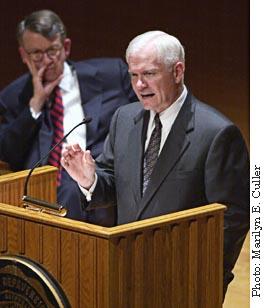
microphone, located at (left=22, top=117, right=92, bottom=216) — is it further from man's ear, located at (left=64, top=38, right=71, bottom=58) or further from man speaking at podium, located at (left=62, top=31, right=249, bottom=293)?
man's ear, located at (left=64, top=38, right=71, bottom=58)

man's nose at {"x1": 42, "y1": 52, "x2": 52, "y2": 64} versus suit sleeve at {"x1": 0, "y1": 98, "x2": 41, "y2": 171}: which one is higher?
man's nose at {"x1": 42, "y1": 52, "x2": 52, "y2": 64}

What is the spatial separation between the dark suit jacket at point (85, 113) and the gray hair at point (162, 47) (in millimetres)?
965

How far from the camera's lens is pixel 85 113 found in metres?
4.05

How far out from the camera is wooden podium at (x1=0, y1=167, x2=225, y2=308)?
2613 mm

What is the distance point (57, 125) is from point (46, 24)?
363mm

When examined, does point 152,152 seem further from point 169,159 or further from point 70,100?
point 70,100

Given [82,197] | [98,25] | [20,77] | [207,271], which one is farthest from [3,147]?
[207,271]

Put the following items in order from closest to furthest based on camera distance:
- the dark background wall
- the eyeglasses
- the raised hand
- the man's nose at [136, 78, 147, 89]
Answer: the raised hand
the man's nose at [136, 78, 147, 89]
the dark background wall
the eyeglasses

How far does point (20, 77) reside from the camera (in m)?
4.21

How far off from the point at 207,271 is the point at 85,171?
1.46 ft

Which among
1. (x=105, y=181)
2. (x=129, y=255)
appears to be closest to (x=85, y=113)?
(x=105, y=181)

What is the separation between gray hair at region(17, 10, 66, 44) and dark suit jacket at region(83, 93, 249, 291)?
3.18ft

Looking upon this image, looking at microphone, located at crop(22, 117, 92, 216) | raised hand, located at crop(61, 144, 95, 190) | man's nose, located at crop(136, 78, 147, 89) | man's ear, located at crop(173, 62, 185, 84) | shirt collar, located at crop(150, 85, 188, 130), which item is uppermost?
man's ear, located at crop(173, 62, 185, 84)

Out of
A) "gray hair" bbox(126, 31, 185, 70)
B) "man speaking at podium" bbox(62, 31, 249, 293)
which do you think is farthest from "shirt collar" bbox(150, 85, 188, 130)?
"gray hair" bbox(126, 31, 185, 70)
